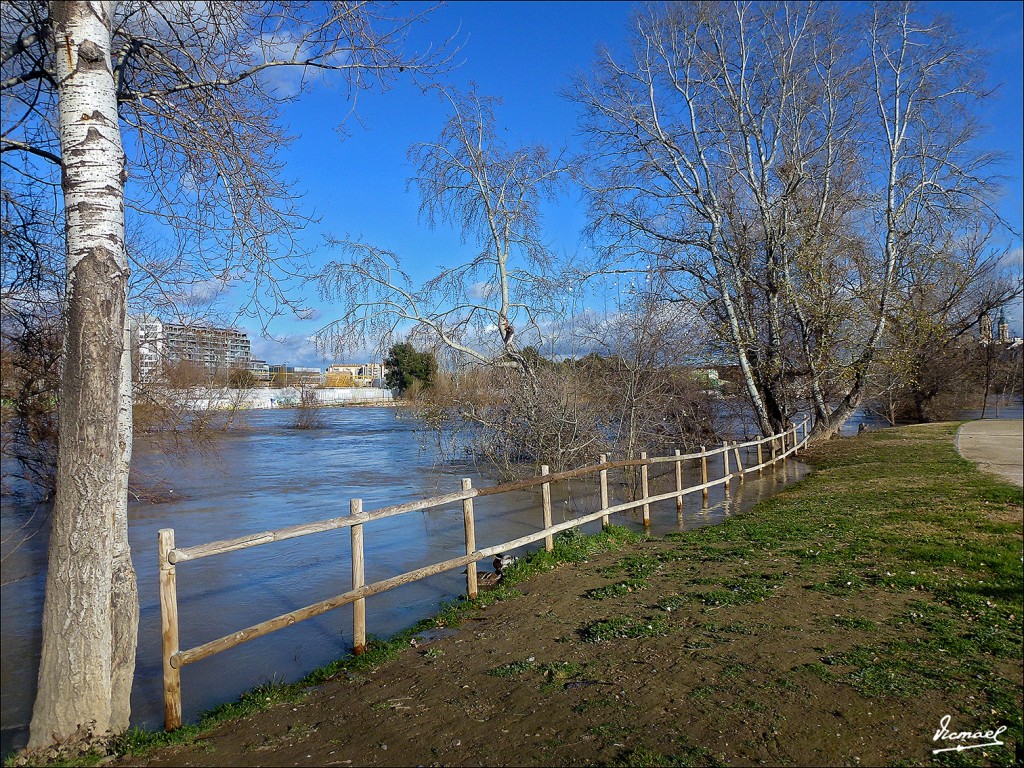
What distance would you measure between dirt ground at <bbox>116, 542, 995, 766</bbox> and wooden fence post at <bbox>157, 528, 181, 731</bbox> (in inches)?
19.2

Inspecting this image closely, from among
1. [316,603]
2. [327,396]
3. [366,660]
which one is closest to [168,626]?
[366,660]

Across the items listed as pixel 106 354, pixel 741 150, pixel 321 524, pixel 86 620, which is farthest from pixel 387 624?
pixel 741 150

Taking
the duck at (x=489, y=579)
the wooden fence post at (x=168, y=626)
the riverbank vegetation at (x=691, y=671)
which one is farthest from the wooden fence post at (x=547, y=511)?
the wooden fence post at (x=168, y=626)

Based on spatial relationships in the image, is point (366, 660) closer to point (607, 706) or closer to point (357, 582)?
point (357, 582)

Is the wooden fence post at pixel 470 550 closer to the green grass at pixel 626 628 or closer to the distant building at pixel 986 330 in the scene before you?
the green grass at pixel 626 628

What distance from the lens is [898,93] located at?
23969 millimetres

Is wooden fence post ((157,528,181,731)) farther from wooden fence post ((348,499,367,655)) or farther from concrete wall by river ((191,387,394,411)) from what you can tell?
concrete wall by river ((191,387,394,411))

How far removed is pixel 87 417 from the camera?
4.62m

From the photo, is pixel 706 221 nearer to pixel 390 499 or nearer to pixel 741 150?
pixel 741 150

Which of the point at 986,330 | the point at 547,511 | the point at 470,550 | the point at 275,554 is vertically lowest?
the point at 275,554

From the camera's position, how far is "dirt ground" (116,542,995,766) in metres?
4.16

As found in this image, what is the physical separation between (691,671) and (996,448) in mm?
18620

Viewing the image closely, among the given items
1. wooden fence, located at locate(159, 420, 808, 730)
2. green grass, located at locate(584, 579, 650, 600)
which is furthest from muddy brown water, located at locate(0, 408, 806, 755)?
green grass, located at locate(584, 579, 650, 600)

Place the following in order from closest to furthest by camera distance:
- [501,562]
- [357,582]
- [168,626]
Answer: [168,626] → [357,582] → [501,562]
